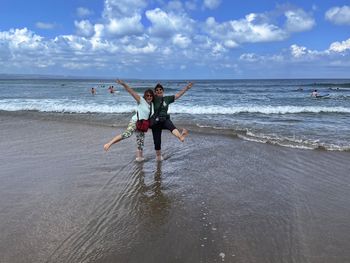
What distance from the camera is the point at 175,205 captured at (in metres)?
4.93

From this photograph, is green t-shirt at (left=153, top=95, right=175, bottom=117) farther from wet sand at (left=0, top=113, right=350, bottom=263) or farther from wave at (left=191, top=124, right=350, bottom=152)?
wave at (left=191, top=124, right=350, bottom=152)

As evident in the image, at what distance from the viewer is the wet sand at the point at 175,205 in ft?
12.0

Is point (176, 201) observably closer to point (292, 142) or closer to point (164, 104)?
point (164, 104)

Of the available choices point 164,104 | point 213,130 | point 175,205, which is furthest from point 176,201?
point 213,130

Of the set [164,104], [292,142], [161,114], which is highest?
[164,104]

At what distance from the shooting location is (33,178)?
20.0 ft

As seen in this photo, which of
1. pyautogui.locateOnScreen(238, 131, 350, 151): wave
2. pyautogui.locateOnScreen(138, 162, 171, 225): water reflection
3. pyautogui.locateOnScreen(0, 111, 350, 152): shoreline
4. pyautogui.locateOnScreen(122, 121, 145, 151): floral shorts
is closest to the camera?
pyautogui.locateOnScreen(138, 162, 171, 225): water reflection

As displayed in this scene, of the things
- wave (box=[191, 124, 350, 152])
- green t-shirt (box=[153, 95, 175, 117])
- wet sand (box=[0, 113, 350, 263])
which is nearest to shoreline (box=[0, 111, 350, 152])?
wave (box=[191, 124, 350, 152])

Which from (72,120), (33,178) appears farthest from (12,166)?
→ (72,120)

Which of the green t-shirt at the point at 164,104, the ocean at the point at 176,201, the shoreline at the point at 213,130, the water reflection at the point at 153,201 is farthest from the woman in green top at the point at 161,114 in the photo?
the shoreline at the point at 213,130

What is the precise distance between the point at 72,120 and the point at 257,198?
11.2 m

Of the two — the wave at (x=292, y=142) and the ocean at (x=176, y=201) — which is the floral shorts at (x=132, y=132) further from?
the wave at (x=292, y=142)

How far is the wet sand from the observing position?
12.0 ft

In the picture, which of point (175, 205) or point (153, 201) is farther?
point (153, 201)
